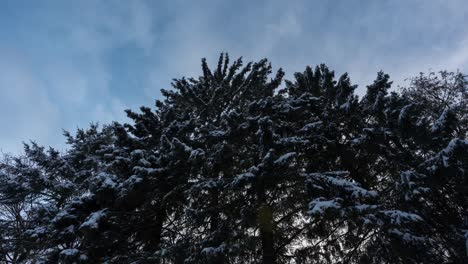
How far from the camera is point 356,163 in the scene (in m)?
9.61

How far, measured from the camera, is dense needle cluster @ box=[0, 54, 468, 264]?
6.32 meters

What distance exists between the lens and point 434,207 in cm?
727

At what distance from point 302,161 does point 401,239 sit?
4038 mm

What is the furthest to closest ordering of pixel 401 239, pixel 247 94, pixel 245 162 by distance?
pixel 247 94 → pixel 245 162 → pixel 401 239

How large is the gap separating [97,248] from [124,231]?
0.88 m

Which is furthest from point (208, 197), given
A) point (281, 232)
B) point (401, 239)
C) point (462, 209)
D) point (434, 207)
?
point (462, 209)

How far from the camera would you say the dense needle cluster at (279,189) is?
6324mm

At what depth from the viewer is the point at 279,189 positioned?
7746mm

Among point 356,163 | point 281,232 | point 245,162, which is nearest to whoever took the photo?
point 245,162

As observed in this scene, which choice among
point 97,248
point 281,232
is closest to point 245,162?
point 281,232

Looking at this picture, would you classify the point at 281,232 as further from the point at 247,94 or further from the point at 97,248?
the point at 247,94

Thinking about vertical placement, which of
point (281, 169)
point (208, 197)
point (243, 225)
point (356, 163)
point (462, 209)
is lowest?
point (462, 209)

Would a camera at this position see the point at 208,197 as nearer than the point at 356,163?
Yes

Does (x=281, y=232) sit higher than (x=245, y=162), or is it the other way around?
(x=245, y=162)
